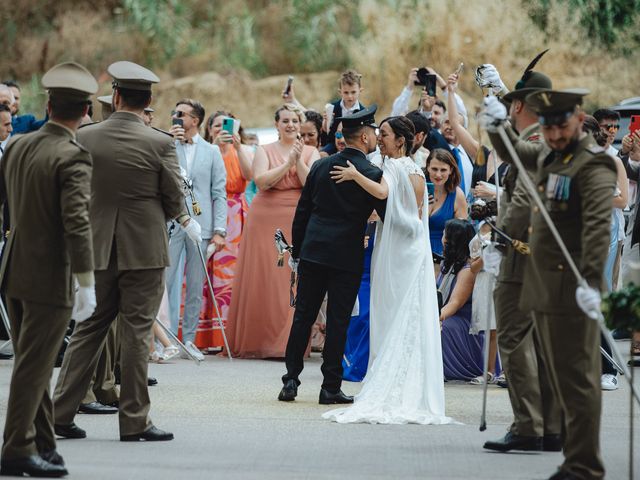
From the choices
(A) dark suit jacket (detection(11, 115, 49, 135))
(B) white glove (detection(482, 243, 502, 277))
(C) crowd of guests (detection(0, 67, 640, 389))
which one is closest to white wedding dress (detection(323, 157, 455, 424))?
(C) crowd of guests (detection(0, 67, 640, 389))

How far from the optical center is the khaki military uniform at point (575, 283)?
646 centimetres

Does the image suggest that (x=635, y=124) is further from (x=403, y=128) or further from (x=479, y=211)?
(x=479, y=211)

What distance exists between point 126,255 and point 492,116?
240 centimetres

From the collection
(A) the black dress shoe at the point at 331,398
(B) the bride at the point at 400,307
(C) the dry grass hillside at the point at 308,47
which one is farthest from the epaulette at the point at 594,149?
(C) the dry grass hillside at the point at 308,47

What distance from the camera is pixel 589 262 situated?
21.0ft

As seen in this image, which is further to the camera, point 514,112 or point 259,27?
point 259,27

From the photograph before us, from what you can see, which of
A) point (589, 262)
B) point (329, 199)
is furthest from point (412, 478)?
point (329, 199)

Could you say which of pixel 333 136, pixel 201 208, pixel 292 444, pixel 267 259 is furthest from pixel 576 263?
pixel 333 136

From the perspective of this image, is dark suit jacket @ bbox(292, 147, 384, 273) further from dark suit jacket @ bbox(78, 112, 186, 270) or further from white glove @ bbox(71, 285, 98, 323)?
white glove @ bbox(71, 285, 98, 323)

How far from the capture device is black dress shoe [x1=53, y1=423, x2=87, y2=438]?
8039 mm

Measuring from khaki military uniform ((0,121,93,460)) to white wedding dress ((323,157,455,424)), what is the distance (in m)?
2.69

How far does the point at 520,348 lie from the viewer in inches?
313

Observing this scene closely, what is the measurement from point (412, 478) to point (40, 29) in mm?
23105

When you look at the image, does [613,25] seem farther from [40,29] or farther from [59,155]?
[59,155]
